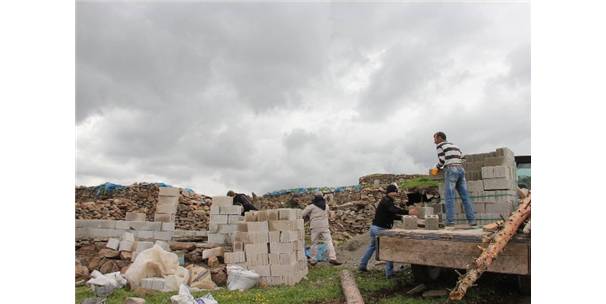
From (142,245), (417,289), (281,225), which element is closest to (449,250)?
(417,289)

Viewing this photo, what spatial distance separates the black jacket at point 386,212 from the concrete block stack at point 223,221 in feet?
12.6

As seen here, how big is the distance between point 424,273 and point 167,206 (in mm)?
7302

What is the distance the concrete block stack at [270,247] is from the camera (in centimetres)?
883

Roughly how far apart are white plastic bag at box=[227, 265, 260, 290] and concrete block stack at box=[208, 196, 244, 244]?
101 inches

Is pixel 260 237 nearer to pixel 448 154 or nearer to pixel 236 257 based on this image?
pixel 236 257

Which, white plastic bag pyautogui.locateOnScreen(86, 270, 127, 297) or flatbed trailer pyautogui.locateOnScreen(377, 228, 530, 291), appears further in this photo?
white plastic bag pyautogui.locateOnScreen(86, 270, 127, 297)

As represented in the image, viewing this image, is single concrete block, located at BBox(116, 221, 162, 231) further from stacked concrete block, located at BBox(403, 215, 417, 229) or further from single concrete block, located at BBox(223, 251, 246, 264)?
stacked concrete block, located at BBox(403, 215, 417, 229)

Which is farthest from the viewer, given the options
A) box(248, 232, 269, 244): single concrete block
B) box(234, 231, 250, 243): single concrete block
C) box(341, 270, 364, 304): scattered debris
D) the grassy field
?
box(234, 231, 250, 243): single concrete block

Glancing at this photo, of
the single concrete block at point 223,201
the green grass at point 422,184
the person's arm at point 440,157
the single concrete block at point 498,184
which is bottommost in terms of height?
the single concrete block at point 223,201

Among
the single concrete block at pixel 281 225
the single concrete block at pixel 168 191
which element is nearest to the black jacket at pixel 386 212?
the single concrete block at pixel 281 225

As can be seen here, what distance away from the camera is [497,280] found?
7363 mm

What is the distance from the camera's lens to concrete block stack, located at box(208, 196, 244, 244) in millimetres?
11117

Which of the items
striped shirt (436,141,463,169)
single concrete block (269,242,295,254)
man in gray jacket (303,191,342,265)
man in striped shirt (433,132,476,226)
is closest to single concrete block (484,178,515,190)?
man in striped shirt (433,132,476,226)

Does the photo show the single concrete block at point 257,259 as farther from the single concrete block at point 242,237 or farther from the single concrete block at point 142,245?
the single concrete block at point 142,245
